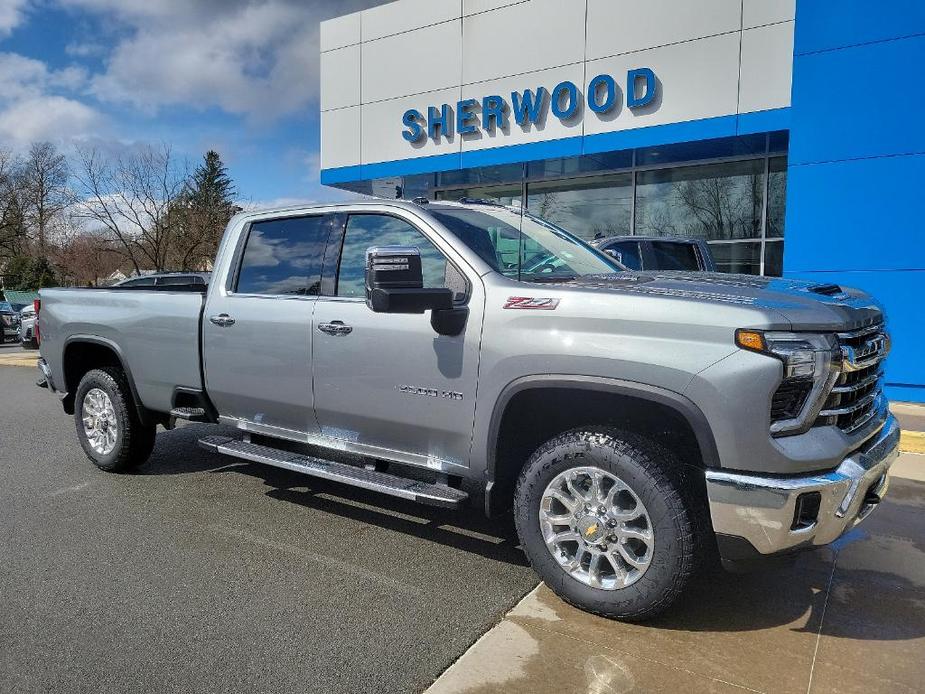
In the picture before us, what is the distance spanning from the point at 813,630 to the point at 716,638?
48 centimetres

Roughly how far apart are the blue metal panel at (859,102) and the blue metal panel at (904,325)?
167cm

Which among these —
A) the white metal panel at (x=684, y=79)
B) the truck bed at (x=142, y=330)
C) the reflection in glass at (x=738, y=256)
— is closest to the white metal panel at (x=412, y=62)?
the white metal panel at (x=684, y=79)

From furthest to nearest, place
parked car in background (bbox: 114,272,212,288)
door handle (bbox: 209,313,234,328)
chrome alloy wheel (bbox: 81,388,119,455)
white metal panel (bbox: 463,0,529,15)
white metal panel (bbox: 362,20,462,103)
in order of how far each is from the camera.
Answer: white metal panel (bbox: 362,20,462,103) → white metal panel (bbox: 463,0,529,15) → parked car in background (bbox: 114,272,212,288) → chrome alloy wheel (bbox: 81,388,119,455) → door handle (bbox: 209,313,234,328)

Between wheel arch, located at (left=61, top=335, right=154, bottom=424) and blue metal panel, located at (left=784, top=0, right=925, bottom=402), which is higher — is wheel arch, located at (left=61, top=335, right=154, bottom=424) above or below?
below

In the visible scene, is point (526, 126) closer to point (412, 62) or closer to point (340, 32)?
point (412, 62)

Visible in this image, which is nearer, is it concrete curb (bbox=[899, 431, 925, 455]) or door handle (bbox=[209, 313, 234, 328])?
door handle (bbox=[209, 313, 234, 328])

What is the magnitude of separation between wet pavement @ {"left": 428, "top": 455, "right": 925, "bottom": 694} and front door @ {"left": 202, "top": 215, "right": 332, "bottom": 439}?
74.7 inches

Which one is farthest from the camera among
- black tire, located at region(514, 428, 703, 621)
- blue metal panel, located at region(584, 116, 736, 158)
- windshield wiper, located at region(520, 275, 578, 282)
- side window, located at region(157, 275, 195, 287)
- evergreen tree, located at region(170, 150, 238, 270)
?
evergreen tree, located at region(170, 150, 238, 270)

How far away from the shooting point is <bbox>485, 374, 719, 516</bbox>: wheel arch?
2842 millimetres

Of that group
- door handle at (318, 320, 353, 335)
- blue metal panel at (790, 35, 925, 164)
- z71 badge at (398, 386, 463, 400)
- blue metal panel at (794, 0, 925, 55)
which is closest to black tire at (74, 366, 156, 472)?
door handle at (318, 320, 353, 335)

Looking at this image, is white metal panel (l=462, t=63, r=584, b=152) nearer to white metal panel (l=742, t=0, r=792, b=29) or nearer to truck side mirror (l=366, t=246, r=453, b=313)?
white metal panel (l=742, t=0, r=792, b=29)

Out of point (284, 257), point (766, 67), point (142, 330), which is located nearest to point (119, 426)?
point (142, 330)

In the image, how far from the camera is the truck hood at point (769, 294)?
2816 mm

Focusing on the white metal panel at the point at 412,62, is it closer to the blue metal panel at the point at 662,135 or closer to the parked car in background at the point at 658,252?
the blue metal panel at the point at 662,135
